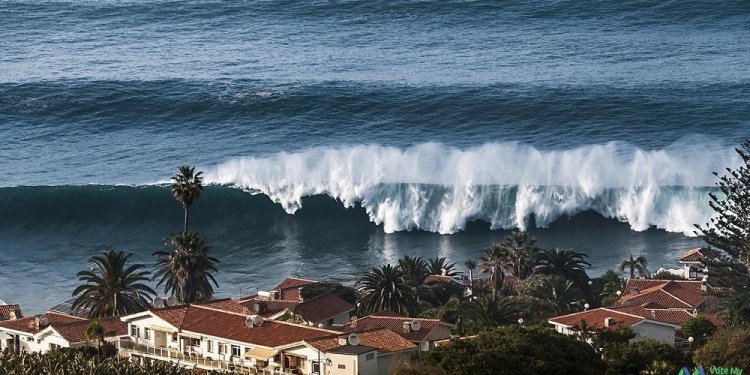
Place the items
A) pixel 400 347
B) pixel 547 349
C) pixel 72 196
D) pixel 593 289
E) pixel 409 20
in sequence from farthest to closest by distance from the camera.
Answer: pixel 409 20
pixel 72 196
pixel 593 289
pixel 400 347
pixel 547 349

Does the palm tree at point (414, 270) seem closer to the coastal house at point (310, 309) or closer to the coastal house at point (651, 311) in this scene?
the coastal house at point (310, 309)

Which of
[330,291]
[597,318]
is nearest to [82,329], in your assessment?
[330,291]

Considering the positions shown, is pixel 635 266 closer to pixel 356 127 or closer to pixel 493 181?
pixel 493 181

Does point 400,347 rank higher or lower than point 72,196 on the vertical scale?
lower

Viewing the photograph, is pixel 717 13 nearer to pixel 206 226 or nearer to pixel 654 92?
pixel 654 92

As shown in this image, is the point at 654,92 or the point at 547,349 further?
the point at 654,92

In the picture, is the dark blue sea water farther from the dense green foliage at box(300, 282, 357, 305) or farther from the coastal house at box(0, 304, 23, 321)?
the dense green foliage at box(300, 282, 357, 305)

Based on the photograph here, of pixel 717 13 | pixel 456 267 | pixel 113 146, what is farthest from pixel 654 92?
pixel 456 267
